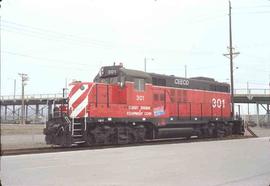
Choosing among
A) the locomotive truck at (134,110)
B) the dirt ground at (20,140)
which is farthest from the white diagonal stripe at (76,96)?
the dirt ground at (20,140)

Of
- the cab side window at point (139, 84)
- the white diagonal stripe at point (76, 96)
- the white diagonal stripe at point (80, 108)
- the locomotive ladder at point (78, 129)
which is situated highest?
the cab side window at point (139, 84)

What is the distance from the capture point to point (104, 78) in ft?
81.5

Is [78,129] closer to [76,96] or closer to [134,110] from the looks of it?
[76,96]

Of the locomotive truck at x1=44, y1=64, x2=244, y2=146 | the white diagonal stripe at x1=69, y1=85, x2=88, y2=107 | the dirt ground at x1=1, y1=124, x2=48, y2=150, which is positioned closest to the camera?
the locomotive truck at x1=44, y1=64, x2=244, y2=146

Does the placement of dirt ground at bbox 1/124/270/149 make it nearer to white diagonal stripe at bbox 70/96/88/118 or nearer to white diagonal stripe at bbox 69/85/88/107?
white diagonal stripe at bbox 70/96/88/118

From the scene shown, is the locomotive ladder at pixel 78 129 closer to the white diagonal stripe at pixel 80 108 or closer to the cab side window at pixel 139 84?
the white diagonal stripe at pixel 80 108

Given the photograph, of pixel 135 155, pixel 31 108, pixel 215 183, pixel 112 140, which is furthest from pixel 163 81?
pixel 31 108

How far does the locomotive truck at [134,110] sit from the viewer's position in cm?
2169

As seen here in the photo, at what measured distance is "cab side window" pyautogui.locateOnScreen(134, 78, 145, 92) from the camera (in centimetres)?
2481

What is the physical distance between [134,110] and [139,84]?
1.62 meters

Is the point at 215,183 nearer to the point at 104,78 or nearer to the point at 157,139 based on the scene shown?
the point at 104,78

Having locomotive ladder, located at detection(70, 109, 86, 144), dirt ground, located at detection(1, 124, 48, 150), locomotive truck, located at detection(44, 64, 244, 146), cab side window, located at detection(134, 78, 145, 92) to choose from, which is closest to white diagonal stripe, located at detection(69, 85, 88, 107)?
locomotive truck, located at detection(44, 64, 244, 146)

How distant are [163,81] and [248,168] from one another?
1458 cm

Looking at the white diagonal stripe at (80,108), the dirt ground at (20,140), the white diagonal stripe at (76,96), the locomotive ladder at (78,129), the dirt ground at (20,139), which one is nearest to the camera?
the locomotive ladder at (78,129)
